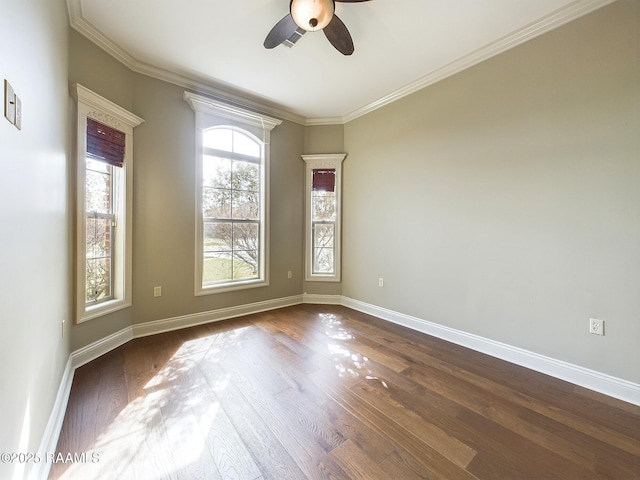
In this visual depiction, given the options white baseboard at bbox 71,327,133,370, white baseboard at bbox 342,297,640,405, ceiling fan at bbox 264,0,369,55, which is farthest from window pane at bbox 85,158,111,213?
white baseboard at bbox 342,297,640,405

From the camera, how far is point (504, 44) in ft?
7.63

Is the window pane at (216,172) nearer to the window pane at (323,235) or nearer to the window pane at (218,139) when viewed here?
the window pane at (218,139)

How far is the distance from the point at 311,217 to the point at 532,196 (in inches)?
107

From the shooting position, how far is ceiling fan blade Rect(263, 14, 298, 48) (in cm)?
197

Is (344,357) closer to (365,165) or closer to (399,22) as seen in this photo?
(365,165)

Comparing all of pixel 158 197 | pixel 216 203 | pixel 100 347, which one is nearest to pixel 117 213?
pixel 158 197

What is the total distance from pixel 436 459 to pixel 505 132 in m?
2.63

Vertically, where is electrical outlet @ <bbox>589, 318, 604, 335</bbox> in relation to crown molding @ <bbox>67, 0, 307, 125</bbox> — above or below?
below

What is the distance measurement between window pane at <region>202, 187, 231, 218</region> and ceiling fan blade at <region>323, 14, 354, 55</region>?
214cm

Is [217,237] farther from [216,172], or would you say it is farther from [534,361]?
[534,361]

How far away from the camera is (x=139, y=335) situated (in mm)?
2760

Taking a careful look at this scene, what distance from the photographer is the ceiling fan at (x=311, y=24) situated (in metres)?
1.76

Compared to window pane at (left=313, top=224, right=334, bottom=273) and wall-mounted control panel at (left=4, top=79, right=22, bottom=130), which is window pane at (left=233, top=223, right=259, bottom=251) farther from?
wall-mounted control panel at (left=4, top=79, right=22, bottom=130)

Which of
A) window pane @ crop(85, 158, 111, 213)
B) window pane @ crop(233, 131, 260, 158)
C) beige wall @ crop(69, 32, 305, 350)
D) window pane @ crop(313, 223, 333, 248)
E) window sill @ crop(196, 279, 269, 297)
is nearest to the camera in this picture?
window pane @ crop(85, 158, 111, 213)
